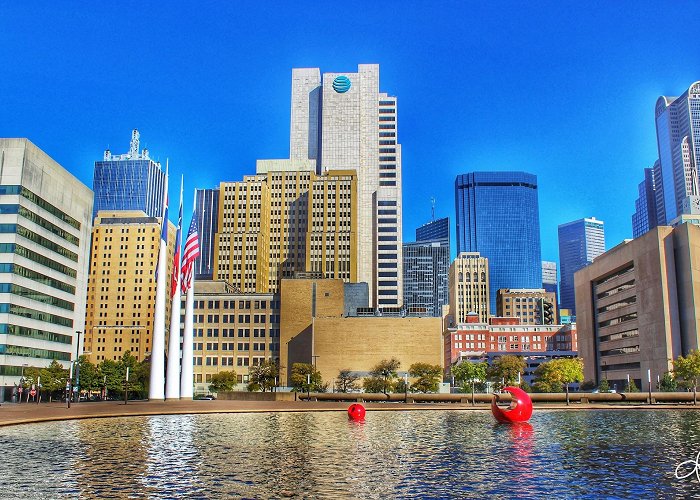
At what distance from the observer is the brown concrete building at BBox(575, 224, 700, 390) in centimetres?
12700

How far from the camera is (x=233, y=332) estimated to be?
521 ft

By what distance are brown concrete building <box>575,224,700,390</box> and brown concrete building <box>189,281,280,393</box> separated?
73.5 m

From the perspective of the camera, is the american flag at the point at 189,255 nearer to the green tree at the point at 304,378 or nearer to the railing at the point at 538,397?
the railing at the point at 538,397

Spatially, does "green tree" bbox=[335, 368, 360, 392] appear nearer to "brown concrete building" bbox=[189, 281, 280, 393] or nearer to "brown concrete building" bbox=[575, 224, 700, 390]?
"brown concrete building" bbox=[189, 281, 280, 393]

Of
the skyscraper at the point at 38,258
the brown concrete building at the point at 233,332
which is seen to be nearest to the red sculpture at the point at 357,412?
the skyscraper at the point at 38,258

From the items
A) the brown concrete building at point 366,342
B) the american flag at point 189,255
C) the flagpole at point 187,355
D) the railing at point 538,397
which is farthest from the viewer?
the brown concrete building at point 366,342

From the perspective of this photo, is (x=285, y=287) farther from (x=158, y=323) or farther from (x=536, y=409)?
(x=536, y=409)

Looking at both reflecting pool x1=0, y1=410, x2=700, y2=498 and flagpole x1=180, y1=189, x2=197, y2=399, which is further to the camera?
flagpole x1=180, y1=189, x2=197, y2=399

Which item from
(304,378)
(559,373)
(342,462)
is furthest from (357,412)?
(559,373)

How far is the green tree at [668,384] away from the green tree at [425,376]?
1465 inches

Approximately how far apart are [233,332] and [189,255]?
84.0 meters

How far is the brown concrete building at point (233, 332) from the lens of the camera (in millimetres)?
157125

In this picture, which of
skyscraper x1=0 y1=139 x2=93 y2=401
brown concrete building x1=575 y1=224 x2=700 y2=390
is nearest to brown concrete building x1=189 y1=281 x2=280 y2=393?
skyscraper x1=0 y1=139 x2=93 y2=401

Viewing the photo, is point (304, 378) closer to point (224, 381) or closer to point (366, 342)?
point (224, 381)
